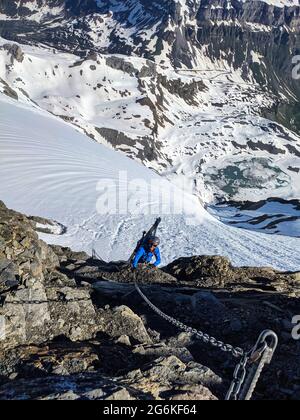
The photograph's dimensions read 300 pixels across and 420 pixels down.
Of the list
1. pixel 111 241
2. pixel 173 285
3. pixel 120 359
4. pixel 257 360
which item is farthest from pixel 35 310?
pixel 111 241

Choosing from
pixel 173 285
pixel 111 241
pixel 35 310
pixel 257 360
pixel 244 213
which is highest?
pixel 257 360

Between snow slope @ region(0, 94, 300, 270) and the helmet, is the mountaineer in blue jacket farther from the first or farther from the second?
snow slope @ region(0, 94, 300, 270)

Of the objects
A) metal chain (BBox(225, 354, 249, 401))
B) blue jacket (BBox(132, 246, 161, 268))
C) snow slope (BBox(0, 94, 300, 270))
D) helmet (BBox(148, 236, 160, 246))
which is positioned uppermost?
metal chain (BBox(225, 354, 249, 401))

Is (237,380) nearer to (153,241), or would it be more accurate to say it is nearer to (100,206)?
(153,241)

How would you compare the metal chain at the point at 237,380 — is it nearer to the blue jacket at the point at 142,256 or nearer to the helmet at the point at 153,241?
the blue jacket at the point at 142,256

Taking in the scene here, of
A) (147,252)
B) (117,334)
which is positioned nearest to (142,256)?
(147,252)

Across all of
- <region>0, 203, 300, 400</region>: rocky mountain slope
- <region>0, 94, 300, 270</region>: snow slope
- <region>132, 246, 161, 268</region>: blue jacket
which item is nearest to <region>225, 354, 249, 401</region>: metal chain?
<region>0, 203, 300, 400</region>: rocky mountain slope

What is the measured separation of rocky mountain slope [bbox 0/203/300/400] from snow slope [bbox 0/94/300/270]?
535 inches

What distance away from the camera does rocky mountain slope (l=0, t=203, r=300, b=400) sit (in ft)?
20.2

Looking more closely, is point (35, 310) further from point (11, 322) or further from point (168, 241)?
point (168, 241)

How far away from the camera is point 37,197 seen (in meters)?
31.1

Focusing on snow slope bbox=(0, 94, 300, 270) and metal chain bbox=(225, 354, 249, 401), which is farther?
snow slope bbox=(0, 94, 300, 270)
